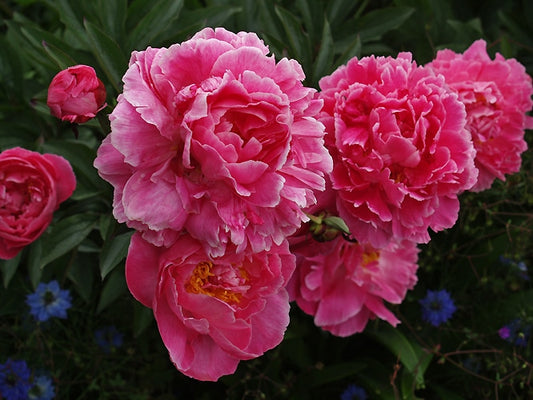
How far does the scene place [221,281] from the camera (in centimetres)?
63

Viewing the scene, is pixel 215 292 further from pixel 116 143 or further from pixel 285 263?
pixel 116 143

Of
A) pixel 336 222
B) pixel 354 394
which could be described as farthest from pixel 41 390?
pixel 336 222

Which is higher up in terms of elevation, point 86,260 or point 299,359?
point 86,260

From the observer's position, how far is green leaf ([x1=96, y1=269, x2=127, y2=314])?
0.95 meters

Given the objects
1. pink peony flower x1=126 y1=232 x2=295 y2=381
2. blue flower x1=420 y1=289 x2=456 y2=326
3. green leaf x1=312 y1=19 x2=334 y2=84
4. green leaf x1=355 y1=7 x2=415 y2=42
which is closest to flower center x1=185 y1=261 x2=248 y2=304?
pink peony flower x1=126 y1=232 x2=295 y2=381

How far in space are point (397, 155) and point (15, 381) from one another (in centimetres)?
71

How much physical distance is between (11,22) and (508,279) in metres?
0.99

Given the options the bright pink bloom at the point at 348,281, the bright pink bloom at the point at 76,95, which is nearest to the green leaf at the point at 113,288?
the bright pink bloom at the point at 348,281

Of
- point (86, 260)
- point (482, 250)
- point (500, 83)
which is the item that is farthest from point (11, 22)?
point (482, 250)

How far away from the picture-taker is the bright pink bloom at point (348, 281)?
2.72 feet

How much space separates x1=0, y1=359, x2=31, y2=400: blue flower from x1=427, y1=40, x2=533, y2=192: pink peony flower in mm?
741

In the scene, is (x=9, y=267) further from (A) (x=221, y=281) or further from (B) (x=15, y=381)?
(A) (x=221, y=281)

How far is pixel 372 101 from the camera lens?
0.70 m

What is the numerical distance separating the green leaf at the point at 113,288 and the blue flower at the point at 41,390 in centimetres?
16
